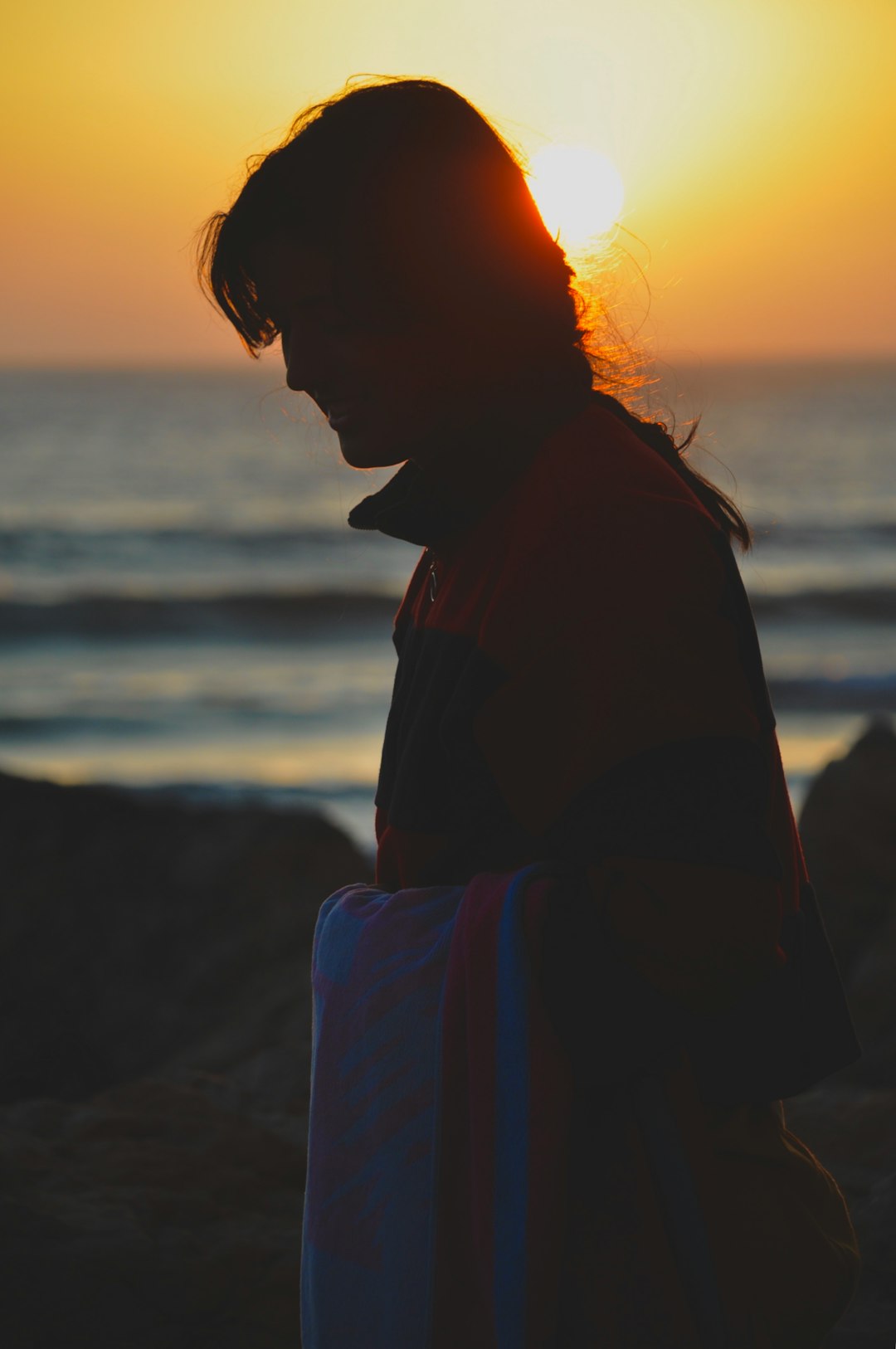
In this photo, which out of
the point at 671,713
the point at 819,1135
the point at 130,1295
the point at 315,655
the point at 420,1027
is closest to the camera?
the point at 671,713

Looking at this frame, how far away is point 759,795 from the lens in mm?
1093

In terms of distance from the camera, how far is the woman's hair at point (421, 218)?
129cm

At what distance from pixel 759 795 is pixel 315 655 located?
48.7ft

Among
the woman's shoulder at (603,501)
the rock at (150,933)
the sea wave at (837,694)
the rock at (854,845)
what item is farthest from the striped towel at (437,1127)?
the sea wave at (837,694)

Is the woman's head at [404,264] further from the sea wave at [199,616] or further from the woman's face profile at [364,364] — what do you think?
the sea wave at [199,616]

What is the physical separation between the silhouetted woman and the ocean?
31 cm

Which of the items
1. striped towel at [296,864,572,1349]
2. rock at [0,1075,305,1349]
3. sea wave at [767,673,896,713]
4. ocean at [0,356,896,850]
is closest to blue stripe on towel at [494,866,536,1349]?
striped towel at [296,864,572,1349]

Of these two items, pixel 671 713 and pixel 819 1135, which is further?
pixel 819 1135

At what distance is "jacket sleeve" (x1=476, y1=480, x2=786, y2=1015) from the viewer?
42.4 inches

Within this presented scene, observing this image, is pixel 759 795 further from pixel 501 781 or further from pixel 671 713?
pixel 501 781

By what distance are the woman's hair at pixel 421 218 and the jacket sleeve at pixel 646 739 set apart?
0.77 feet

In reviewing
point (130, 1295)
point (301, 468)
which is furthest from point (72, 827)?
point (301, 468)

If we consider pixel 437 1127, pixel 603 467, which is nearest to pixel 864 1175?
pixel 437 1127

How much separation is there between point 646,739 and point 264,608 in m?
18.1
